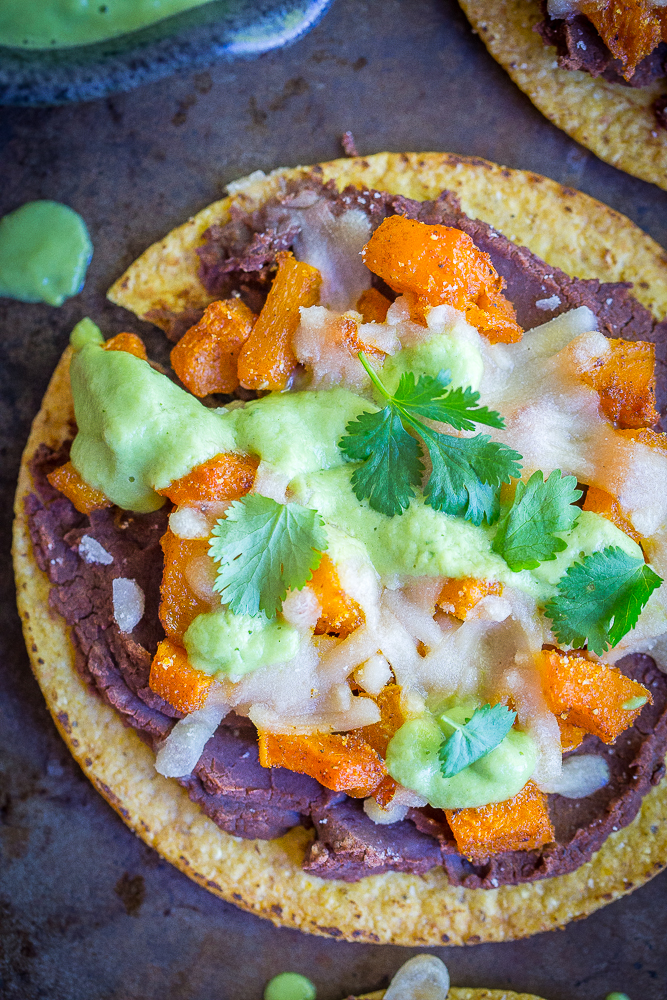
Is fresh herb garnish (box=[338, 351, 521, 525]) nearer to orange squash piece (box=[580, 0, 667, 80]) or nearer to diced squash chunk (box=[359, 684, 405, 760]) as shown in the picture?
diced squash chunk (box=[359, 684, 405, 760])

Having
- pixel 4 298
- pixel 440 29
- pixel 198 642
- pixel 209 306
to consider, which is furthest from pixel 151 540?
pixel 440 29

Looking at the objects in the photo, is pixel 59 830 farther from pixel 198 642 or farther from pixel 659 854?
pixel 659 854

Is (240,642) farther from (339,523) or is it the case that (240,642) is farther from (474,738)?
(474,738)

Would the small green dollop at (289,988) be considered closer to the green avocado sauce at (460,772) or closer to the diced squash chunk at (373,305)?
the green avocado sauce at (460,772)

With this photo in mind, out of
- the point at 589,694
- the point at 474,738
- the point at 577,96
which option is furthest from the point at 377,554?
the point at 577,96

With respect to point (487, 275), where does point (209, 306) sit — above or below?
below

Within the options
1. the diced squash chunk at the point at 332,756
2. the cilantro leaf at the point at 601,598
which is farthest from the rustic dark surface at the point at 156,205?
the cilantro leaf at the point at 601,598
